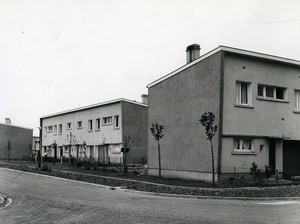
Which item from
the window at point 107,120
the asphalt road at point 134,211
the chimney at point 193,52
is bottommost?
the asphalt road at point 134,211

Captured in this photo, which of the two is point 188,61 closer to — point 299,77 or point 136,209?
point 299,77

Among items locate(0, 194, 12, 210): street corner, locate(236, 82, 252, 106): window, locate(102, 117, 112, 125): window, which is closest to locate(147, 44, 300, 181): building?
locate(236, 82, 252, 106): window

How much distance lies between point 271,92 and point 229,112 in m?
3.84

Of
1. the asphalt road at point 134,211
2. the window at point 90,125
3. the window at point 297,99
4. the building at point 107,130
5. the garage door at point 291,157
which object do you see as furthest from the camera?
the window at point 90,125

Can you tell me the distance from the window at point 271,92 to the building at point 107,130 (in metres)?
17.2

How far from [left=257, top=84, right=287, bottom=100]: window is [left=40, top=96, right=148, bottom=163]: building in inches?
675

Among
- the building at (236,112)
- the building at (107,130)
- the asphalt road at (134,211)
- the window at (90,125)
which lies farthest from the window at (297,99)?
the window at (90,125)

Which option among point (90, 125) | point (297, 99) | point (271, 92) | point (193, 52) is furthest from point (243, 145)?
point (90, 125)

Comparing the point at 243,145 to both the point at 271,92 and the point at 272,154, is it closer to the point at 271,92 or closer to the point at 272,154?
the point at 272,154

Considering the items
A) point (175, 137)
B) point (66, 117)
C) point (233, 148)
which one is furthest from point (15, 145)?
point (233, 148)

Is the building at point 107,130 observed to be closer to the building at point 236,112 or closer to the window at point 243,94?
the building at point 236,112

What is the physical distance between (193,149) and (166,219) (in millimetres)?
13967

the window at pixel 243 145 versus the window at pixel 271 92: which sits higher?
the window at pixel 271 92

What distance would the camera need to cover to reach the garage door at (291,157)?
960 inches
